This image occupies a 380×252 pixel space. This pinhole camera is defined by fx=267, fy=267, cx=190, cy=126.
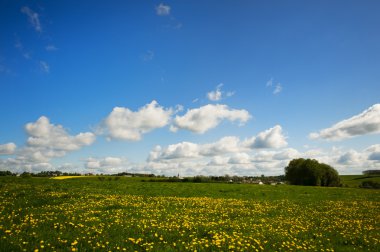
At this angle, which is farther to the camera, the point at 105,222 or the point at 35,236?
the point at 105,222

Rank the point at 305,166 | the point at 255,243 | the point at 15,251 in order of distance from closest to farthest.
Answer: the point at 15,251, the point at 255,243, the point at 305,166

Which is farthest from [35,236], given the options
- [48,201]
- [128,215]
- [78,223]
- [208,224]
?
[48,201]

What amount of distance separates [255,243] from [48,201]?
14.1 meters

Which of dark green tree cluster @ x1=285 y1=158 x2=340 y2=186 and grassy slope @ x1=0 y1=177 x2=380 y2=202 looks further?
dark green tree cluster @ x1=285 y1=158 x2=340 y2=186

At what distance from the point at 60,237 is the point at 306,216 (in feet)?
53.1

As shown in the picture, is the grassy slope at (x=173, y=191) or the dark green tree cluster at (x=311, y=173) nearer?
the grassy slope at (x=173, y=191)

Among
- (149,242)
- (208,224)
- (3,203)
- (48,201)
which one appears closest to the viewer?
(149,242)

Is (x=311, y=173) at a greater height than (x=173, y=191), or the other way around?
(x=311, y=173)

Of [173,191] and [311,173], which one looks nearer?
[173,191]

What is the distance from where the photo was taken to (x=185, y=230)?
12164mm

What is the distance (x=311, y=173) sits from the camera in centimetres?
10000

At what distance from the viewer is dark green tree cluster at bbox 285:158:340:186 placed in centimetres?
9988

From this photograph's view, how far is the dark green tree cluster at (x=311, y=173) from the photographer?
99.9 meters

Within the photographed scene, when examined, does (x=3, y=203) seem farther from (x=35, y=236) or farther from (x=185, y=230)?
(x=185, y=230)
